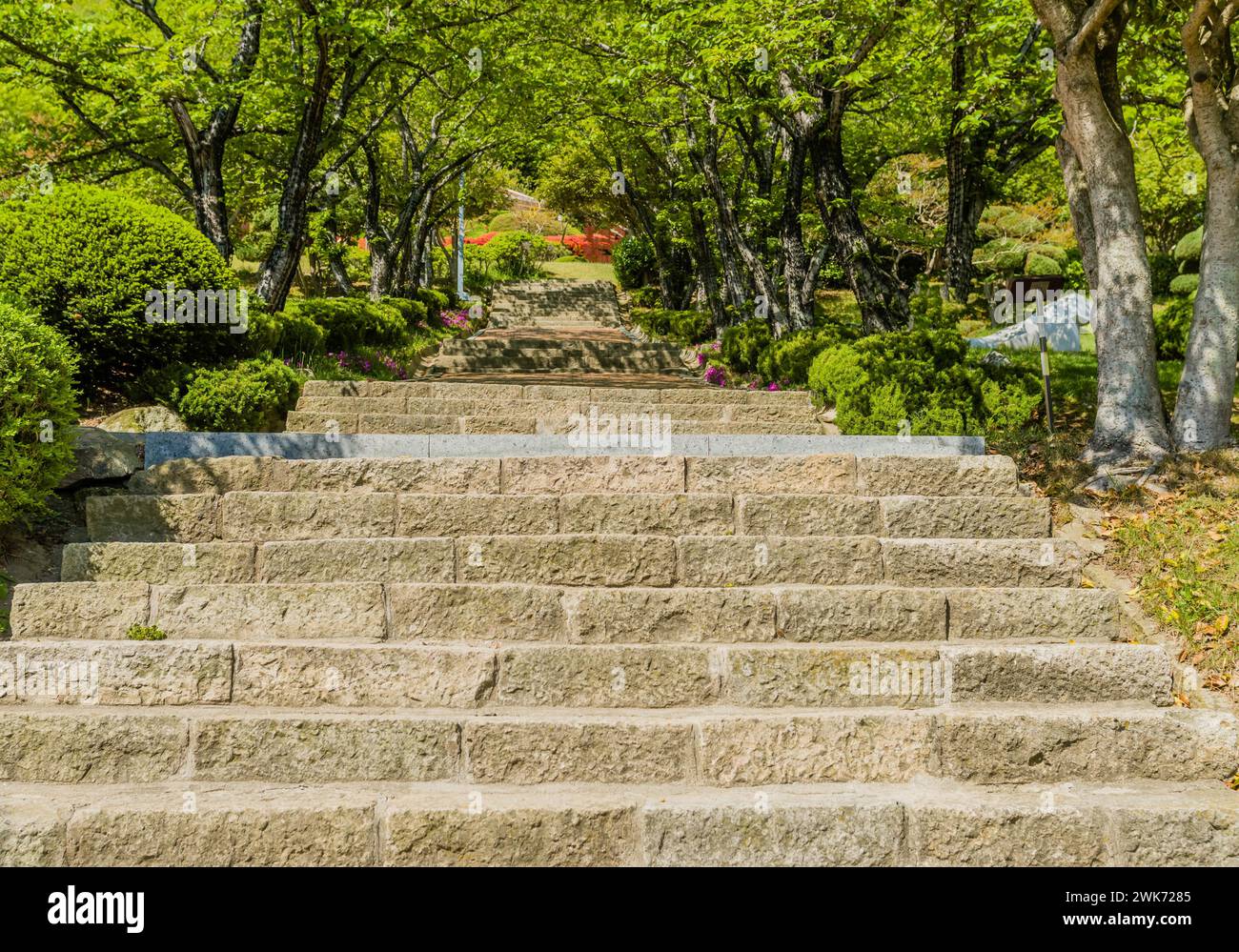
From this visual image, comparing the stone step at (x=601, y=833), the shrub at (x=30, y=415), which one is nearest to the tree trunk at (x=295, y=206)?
the shrub at (x=30, y=415)

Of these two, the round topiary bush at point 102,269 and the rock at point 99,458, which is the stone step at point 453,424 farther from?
the rock at point 99,458

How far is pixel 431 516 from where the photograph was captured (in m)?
6.15

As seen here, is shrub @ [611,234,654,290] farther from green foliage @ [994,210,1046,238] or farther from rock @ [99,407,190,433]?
rock @ [99,407,190,433]

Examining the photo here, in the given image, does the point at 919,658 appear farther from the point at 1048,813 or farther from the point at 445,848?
the point at 445,848

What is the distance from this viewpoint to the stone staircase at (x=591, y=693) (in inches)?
164

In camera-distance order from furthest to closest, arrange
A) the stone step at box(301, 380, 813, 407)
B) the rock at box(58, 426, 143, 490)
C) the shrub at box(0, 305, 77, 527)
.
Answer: the stone step at box(301, 380, 813, 407)
the rock at box(58, 426, 143, 490)
the shrub at box(0, 305, 77, 527)

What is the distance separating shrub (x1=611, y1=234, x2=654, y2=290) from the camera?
38812mm

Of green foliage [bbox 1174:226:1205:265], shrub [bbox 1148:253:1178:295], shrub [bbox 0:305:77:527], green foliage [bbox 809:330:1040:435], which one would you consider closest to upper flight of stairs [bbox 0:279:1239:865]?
shrub [bbox 0:305:77:527]

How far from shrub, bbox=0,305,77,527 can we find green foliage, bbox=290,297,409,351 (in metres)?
6.06

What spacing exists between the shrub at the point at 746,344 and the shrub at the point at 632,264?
878 inches

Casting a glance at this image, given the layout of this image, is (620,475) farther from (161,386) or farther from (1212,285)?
(1212,285)

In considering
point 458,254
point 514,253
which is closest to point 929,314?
point 458,254
